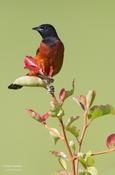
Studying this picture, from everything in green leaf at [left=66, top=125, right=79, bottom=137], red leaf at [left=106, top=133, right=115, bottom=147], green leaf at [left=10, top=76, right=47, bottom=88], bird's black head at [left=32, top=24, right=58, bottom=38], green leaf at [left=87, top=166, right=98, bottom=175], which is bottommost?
green leaf at [left=87, top=166, right=98, bottom=175]

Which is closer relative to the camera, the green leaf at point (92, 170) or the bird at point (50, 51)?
the green leaf at point (92, 170)

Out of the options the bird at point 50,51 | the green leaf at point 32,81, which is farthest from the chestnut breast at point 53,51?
the green leaf at point 32,81

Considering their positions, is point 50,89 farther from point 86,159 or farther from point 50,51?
point 50,51

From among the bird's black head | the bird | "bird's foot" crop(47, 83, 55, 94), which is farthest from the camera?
the bird's black head

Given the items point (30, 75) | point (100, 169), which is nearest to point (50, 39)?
point (30, 75)

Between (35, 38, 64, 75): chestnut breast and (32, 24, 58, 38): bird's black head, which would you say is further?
(32, 24, 58, 38): bird's black head

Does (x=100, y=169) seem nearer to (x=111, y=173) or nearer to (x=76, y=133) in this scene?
(x=111, y=173)

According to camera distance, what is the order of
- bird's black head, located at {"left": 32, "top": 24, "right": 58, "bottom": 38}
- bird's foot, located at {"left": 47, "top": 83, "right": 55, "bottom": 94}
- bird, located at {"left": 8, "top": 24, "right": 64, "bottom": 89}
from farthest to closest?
bird's black head, located at {"left": 32, "top": 24, "right": 58, "bottom": 38} → bird, located at {"left": 8, "top": 24, "right": 64, "bottom": 89} → bird's foot, located at {"left": 47, "top": 83, "right": 55, "bottom": 94}

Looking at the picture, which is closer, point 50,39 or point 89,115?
point 89,115

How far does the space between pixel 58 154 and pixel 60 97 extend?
68 millimetres

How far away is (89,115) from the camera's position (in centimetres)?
44

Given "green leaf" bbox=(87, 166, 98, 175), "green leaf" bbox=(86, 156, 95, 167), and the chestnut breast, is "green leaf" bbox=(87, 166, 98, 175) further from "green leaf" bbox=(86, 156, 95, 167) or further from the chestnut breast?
the chestnut breast

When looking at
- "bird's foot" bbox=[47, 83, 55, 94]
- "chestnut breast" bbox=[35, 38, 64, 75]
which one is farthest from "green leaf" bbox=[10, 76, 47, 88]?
"chestnut breast" bbox=[35, 38, 64, 75]

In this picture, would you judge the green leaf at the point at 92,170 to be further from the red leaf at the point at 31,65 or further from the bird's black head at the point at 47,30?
the bird's black head at the point at 47,30
